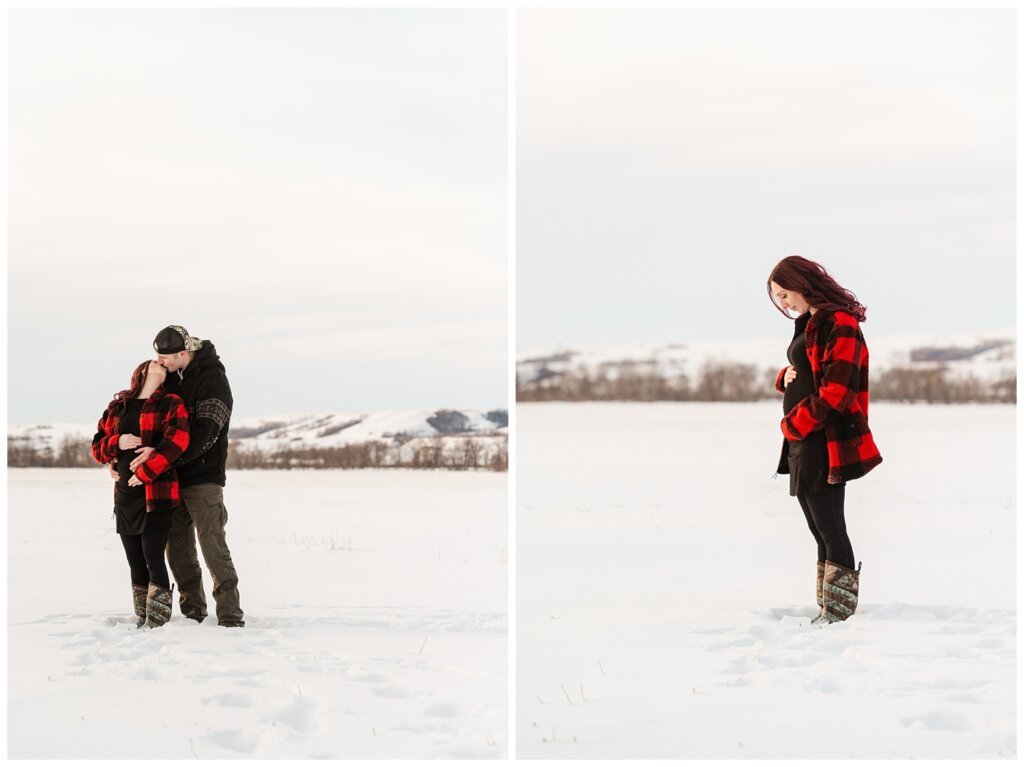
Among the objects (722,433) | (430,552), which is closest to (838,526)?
(430,552)

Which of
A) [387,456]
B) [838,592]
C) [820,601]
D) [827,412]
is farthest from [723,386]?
[827,412]

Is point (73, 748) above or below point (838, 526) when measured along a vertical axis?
below

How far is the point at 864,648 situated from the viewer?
3.97 meters

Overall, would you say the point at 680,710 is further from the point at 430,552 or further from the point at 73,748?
the point at 430,552

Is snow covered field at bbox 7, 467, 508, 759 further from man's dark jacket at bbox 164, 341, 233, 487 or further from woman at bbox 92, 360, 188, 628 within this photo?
man's dark jacket at bbox 164, 341, 233, 487

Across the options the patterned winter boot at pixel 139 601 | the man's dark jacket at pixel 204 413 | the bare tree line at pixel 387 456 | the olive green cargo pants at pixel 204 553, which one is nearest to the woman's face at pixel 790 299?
the man's dark jacket at pixel 204 413

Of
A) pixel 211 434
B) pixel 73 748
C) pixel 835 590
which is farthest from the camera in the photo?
pixel 211 434

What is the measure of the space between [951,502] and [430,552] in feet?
12.8

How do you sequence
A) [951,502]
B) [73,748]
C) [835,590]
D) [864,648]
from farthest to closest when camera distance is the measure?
[951,502] → [835,590] → [864,648] → [73,748]

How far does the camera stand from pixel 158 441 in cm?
482

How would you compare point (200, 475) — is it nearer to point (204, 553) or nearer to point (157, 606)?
point (204, 553)

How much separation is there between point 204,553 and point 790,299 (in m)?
2.70

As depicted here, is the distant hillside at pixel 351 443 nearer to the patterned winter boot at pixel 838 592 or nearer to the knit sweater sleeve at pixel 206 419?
the knit sweater sleeve at pixel 206 419

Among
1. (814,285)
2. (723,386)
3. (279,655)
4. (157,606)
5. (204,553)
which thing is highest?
(814,285)
